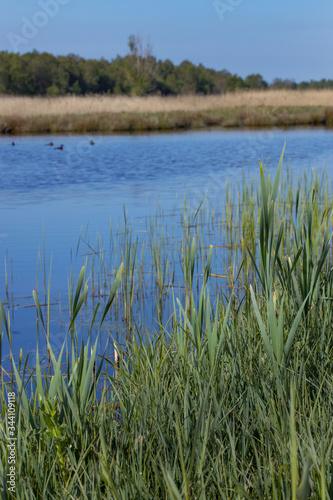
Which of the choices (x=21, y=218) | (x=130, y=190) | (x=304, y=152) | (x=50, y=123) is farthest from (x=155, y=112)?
(x=21, y=218)

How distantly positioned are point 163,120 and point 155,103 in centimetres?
300

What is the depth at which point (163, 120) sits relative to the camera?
58.7 feet

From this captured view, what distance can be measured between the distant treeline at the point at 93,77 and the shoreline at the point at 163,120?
362 inches

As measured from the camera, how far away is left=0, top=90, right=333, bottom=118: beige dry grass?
18.8m

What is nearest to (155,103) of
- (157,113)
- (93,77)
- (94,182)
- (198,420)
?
(157,113)

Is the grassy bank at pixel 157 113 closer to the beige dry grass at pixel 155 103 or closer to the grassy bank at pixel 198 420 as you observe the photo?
the beige dry grass at pixel 155 103

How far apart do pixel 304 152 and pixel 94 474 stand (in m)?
9.64

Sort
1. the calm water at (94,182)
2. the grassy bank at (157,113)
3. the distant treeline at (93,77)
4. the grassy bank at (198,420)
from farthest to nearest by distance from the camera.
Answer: the distant treeline at (93,77) → the grassy bank at (157,113) → the calm water at (94,182) → the grassy bank at (198,420)

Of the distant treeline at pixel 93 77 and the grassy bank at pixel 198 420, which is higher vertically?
the distant treeline at pixel 93 77

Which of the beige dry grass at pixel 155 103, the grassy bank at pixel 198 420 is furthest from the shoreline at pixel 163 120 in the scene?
the grassy bank at pixel 198 420

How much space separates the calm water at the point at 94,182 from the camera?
4082 millimetres

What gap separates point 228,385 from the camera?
5.21 ft

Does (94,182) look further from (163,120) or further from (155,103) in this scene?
(155,103)

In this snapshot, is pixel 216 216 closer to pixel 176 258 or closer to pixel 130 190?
pixel 176 258
